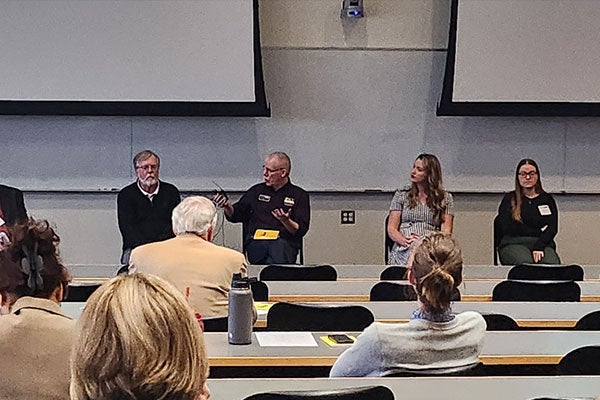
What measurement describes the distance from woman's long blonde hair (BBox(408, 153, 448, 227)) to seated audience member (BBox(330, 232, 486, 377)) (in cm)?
358

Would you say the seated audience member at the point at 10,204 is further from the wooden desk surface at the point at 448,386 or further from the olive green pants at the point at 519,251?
the wooden desk surface at the point at 448,386

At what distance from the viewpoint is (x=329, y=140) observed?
7.64 meters

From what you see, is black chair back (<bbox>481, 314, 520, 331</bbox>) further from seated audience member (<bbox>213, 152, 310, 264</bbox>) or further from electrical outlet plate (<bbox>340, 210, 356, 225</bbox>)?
electrical outlet plate (<bbox>340, 210, 356, 225</bbox>)

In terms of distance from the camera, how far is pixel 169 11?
7.18m

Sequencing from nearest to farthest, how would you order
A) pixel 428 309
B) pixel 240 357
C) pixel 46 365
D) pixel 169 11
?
pixel 46 365, pixel 428 309, pixel 240 357, pixel 169 11

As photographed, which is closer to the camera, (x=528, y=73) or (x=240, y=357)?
(x=240, y=357)

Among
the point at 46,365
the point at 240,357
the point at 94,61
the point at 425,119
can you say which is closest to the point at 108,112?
the point at 94,61

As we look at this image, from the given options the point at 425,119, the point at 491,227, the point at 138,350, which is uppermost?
the point at 425,119

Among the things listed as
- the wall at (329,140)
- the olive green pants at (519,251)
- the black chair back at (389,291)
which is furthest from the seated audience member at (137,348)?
the wall at (329,140)

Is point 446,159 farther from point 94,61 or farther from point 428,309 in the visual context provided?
point 428,309

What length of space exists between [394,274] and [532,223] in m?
2.04

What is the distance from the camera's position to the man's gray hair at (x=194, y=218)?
3.90 m

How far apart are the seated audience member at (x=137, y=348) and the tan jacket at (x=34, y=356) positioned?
40.0 inches

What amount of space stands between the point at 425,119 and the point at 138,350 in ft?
22.1
